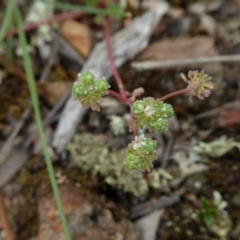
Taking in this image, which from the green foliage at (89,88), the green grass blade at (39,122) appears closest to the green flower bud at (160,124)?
the green foliage at (89,88)

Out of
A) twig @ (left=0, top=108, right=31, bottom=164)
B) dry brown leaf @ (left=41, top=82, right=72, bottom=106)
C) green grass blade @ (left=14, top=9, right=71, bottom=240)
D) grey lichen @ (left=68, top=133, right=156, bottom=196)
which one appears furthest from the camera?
dry brown leaf @ (left=41, top=82, right=72, bottom=106)

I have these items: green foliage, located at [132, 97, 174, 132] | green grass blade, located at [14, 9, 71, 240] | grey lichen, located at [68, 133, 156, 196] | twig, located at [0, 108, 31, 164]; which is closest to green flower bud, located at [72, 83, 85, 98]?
green foliage, located at [132, 97, 174, 132]

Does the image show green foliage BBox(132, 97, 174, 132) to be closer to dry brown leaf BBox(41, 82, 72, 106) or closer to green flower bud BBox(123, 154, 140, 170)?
green flower bud BBox(123, 154, 140, 170)

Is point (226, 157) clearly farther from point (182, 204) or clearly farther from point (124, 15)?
point (124, 15)

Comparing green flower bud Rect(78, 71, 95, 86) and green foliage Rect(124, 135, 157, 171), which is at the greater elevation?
green flower bud Rect(78, 71, 95, 86)

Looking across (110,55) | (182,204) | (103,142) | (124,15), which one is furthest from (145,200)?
(124,15)

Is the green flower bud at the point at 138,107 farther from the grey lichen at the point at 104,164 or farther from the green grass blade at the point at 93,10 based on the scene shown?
the green grass blade at the point at 93,10

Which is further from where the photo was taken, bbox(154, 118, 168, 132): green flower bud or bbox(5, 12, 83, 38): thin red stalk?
bbox(5, 12, 83, 38): thin red stalk

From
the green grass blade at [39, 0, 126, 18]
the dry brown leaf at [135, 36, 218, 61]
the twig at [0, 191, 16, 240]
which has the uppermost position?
the green grass blade at [39, 0, 126, 18]
